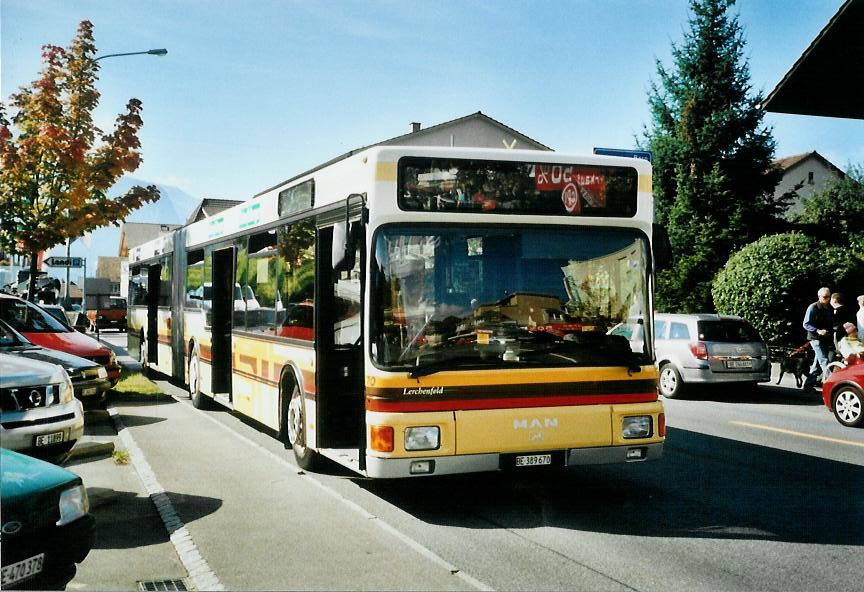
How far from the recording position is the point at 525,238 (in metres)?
6.85

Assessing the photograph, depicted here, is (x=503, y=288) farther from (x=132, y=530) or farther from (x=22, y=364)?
(x=22, y=364)

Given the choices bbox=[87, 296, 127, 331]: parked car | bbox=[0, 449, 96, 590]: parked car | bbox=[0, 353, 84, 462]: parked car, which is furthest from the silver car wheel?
bbox=[87, 296, 127, 331]: parked car

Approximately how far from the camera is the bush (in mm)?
20062

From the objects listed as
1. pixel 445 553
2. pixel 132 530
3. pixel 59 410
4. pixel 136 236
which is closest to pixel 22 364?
pixel 59 410

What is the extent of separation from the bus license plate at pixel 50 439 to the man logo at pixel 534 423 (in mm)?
3477

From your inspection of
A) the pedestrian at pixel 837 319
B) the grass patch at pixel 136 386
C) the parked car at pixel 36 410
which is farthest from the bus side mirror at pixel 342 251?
the pedestrian at pixel 837 319

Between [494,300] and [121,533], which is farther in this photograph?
[494,300]

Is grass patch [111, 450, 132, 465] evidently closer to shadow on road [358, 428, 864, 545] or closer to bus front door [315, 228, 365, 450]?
bus front door [315, 228, 365, 450]

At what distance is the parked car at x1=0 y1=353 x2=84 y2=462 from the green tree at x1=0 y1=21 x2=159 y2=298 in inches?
492

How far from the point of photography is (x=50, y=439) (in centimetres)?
650

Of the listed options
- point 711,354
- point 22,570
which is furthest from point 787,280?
point 22,570

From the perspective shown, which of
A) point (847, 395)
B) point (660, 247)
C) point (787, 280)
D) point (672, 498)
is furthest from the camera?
point (787, 280)

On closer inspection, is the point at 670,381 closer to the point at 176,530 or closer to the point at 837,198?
the point at 176,530

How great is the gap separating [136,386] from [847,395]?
39.0 feet
